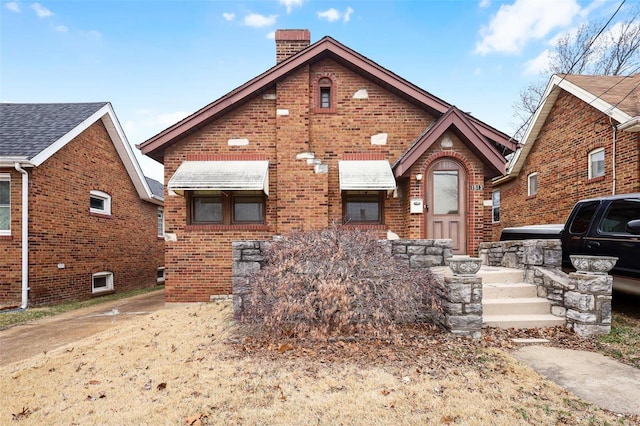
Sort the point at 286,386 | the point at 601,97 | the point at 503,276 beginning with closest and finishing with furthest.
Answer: the point at 286,386
the point at 503,276
the point at 601,97

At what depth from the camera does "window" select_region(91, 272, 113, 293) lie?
10381 millimetres

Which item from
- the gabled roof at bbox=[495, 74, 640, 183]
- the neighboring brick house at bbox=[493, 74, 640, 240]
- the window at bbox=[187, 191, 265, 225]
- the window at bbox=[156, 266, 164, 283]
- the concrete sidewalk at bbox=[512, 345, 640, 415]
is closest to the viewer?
the concrete sidewalk at bbox=[512, 345, 640, 415]

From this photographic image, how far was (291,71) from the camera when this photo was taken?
7980 mm

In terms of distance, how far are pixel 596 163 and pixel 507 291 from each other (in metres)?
7.61

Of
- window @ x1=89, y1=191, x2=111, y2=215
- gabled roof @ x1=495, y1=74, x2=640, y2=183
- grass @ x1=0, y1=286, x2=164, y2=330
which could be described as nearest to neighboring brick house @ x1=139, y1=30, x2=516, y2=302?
grass @ x1=0, y1=286, x2=164, y2=330

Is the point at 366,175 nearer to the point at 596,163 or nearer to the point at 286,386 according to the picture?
the point at 286,386

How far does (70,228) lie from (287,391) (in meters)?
9.96

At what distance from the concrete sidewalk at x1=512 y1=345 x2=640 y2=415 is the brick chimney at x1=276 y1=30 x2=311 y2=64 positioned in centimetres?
939

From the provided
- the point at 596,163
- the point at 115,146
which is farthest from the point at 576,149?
the point at 115,146

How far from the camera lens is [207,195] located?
8.04 metres

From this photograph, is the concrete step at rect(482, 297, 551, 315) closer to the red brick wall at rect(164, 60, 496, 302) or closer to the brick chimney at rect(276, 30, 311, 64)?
the red brick wall at rect(164, 60, 496, 302)

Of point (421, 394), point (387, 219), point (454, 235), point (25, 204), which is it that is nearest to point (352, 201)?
point (387, 219)

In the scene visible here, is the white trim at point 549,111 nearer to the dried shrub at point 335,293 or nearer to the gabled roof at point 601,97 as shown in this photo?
the gabled roof at point 601,97

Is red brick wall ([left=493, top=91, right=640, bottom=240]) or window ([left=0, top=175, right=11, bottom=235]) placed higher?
red brick wall ([left=493, top=91, right=640, bottom=240])
